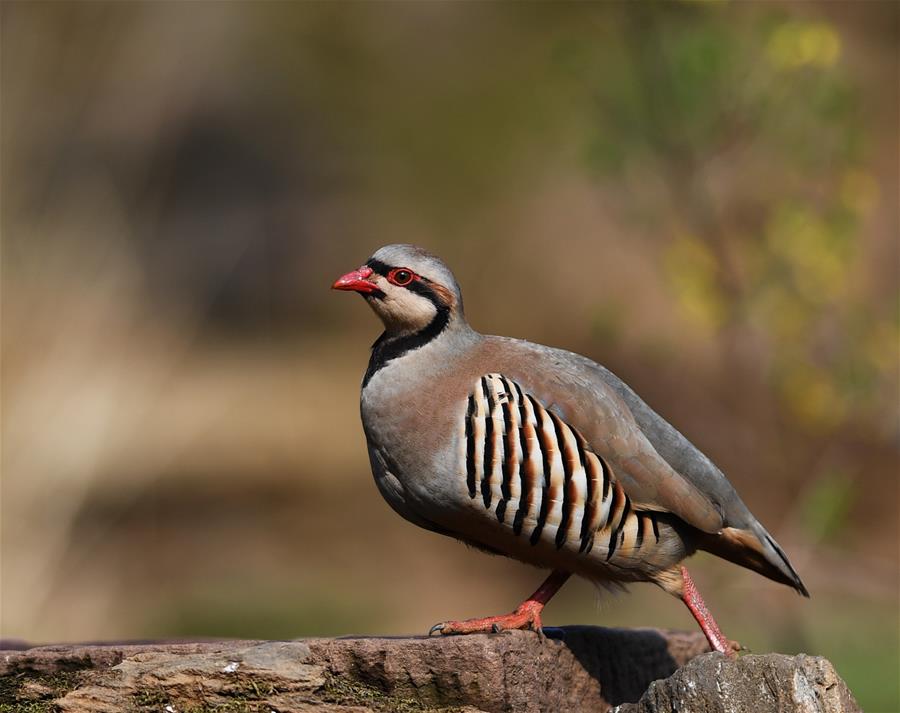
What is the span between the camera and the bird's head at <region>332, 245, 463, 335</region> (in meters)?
5.06

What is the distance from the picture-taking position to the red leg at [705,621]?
16.1ft

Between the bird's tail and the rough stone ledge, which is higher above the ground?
the bird's tail

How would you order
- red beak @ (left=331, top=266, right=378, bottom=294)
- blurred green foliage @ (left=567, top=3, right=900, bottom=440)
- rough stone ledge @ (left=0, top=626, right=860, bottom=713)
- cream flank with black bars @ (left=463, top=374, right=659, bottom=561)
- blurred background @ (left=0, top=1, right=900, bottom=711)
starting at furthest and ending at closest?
blurred background @ (left=0, top=1, right=900, bottom=711)
blurred green foliage @ (left=567, top=3, right=900, bottom=440)
red beak @ (left=331, top=266, right=378, bottom=294)
cream flank with black bars @ (left=463, top=374, right=659, bottom=561)
rough stone ledge @ (left=0, top=626, right=860, bottom=713)

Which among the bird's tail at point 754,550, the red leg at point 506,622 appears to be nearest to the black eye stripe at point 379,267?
the red leg at point 506,622

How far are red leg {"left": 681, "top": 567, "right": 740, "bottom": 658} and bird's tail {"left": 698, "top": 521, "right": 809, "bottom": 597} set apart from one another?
190mm

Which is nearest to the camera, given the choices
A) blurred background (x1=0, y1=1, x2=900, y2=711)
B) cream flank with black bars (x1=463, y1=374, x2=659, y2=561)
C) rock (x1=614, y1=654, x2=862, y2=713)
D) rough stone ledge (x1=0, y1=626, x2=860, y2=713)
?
rock (x1=614, y1=654, x2=862, y2=713)

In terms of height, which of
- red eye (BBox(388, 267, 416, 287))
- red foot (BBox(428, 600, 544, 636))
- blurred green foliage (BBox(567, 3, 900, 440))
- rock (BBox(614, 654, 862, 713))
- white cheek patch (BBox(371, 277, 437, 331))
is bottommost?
red foot (BBox(428, 600, 544, 636))

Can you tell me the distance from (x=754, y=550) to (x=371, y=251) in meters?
11.1

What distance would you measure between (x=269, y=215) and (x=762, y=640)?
27.6ft

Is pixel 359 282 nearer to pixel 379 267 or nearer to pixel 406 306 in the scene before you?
pixel 379 267

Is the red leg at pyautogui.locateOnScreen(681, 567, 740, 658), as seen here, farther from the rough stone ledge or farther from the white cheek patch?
the white cheek patch

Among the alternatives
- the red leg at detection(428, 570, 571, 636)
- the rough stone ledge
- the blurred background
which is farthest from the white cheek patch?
A: the blurred background

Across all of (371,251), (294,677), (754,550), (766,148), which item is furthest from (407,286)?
(371,251)

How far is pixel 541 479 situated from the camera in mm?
4664
